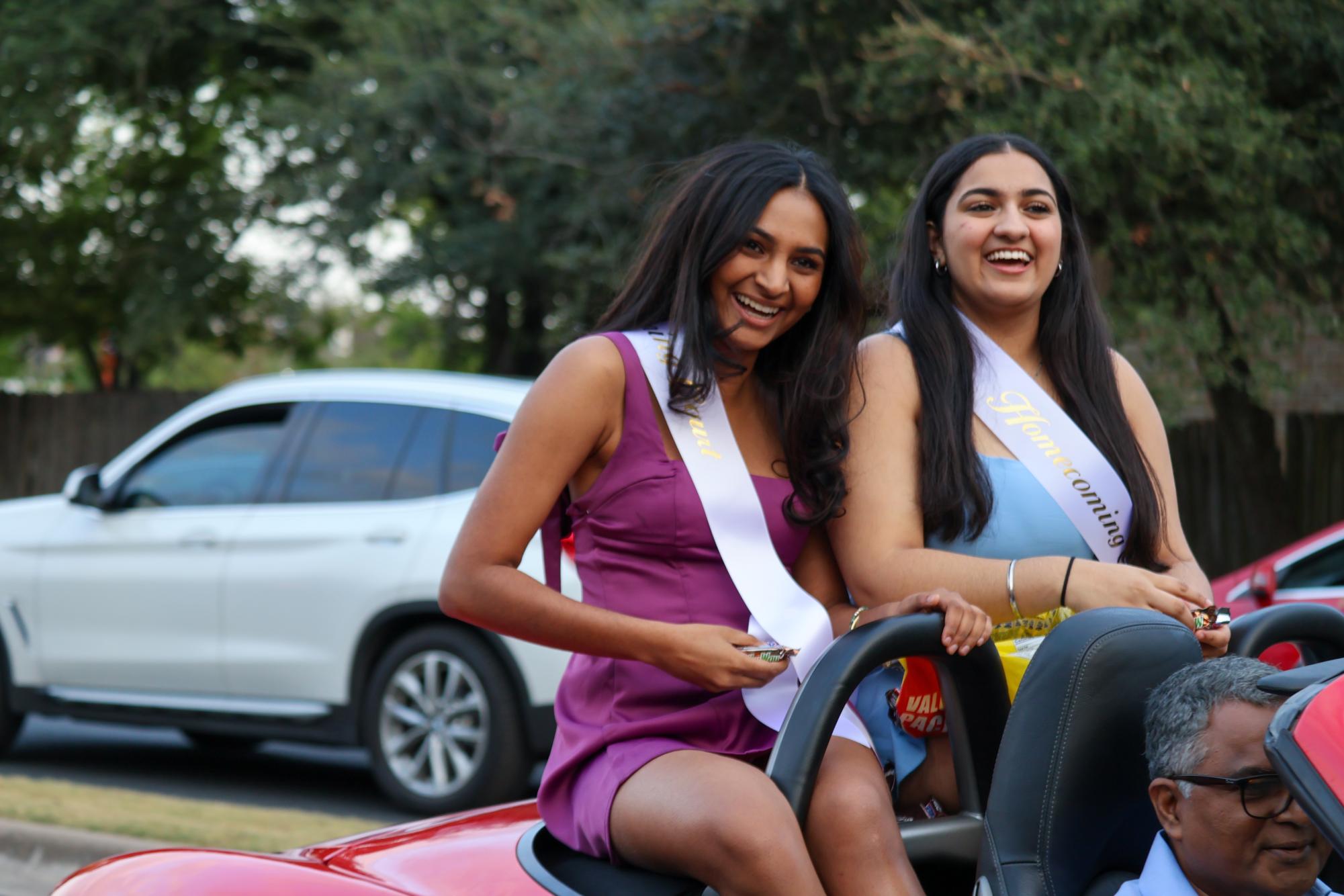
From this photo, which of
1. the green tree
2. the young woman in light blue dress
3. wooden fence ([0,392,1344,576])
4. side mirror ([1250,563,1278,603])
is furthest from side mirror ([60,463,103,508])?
the green tree

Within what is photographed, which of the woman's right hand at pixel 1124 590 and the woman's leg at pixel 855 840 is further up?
the woman's right hand at pixel 1124 590

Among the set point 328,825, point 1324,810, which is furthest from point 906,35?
point 1324,810

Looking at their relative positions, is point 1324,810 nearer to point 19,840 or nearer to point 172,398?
point 19,840

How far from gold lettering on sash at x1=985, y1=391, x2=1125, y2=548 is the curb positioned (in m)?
3.47

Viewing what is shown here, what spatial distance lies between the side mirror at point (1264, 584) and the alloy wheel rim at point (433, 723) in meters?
3.22

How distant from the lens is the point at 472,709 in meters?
6.50

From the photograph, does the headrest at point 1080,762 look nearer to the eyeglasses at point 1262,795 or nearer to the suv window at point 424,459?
the eyeglasses at point 1262,795

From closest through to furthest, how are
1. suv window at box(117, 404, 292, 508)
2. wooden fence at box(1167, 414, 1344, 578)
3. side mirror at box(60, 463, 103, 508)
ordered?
suv window at box(117, 404, 292, 508) < side mirror at box(60, 463, 103, 508) < wooden fence at box(1167, 414, 1344, 578)

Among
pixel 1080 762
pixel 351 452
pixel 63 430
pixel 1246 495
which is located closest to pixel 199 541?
pixel 351 452

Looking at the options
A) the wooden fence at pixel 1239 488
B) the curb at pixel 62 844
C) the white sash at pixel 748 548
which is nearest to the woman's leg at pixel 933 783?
the white sash at pixel 748 548

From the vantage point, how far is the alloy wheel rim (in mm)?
6477

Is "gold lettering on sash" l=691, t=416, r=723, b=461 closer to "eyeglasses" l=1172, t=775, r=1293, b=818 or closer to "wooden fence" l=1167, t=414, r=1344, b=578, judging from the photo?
"eyeglasses" l=1172, t=775, r=1293, b=818

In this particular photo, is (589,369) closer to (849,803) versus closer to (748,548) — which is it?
(748,548)

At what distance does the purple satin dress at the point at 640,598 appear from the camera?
2430 mm
